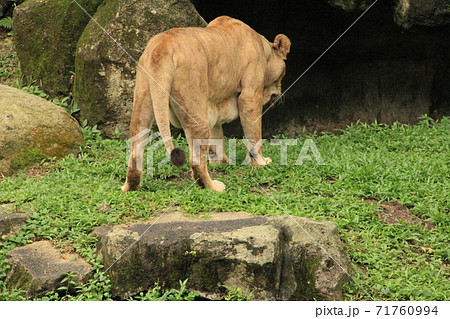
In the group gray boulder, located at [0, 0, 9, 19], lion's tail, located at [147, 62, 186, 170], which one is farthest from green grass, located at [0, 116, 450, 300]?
gray boulder, located at [0, 0, 9, 19]

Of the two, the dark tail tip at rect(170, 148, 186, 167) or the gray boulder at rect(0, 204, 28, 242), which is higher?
the dark tail tip at rect(170, 148, 186, 167)

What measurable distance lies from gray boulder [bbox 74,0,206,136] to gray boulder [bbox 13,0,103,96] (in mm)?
608

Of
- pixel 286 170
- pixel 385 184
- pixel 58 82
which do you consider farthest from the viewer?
pixel 58 82

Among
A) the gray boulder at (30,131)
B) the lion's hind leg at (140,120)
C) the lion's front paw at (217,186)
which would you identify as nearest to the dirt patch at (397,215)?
the lion's front paw at (217,186)

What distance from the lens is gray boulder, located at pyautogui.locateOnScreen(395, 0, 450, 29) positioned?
9.04 m

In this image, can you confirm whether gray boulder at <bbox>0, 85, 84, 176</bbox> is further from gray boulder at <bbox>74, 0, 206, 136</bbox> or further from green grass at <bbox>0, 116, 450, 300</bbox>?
gray boulder at <bbox>74, 0, 206, 136</bbox>

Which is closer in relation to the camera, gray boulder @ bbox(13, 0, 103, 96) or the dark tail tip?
the dark tail tip

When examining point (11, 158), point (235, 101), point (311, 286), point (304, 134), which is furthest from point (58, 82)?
point (311, 286)

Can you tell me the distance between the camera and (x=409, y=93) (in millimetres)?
11125

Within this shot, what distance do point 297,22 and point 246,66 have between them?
9.90 ft

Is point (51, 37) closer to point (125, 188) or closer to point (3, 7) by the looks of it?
point (3, 7)

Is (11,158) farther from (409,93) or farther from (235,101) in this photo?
(409,93)

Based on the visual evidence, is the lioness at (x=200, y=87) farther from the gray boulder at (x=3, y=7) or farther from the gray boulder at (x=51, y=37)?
the gray boulder at (x=3, y=7)

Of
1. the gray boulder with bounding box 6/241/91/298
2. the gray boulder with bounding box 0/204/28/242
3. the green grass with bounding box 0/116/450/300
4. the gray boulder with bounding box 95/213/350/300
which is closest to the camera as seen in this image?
the gray boulder with bounding box 95/213/350/300
